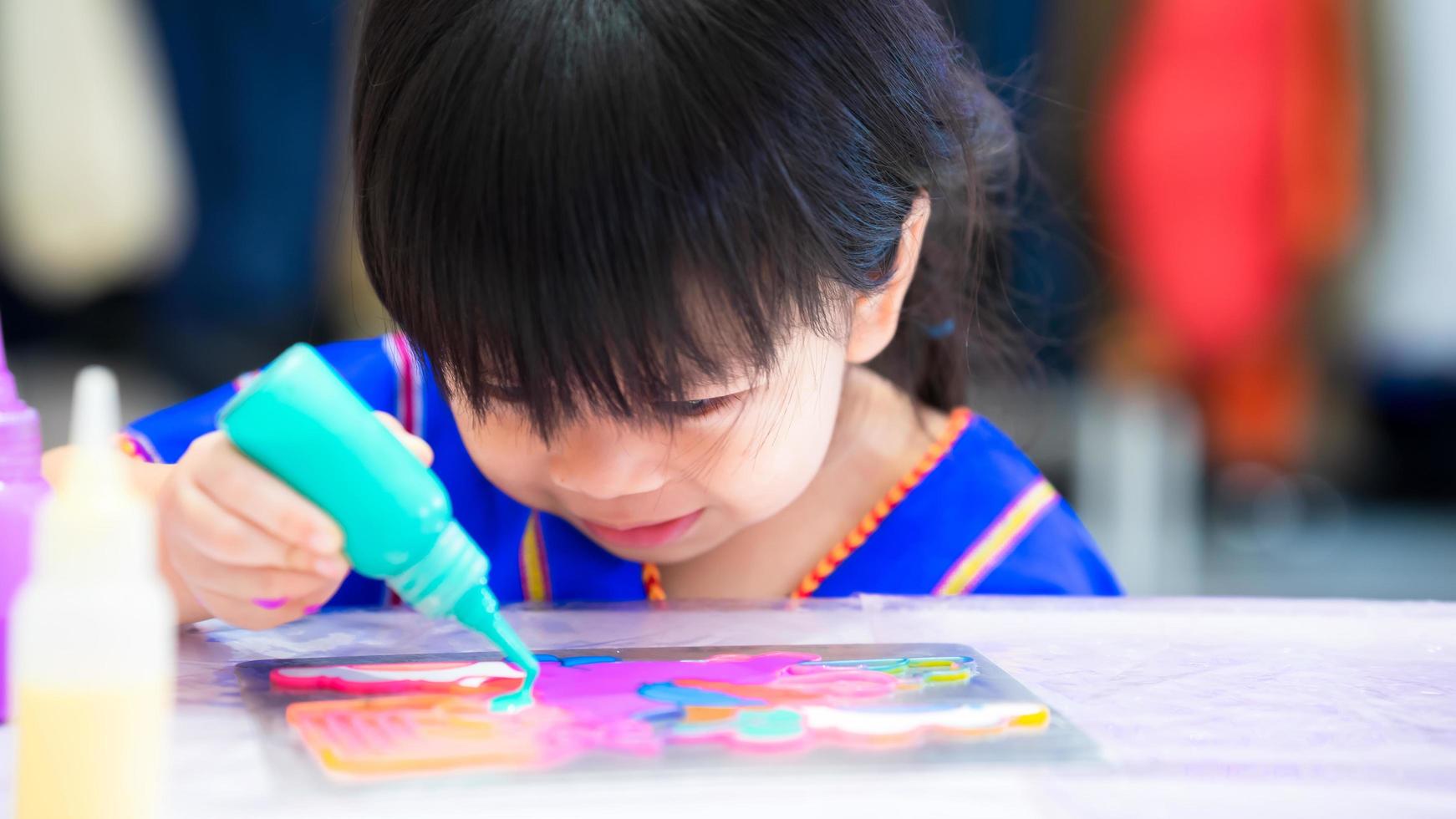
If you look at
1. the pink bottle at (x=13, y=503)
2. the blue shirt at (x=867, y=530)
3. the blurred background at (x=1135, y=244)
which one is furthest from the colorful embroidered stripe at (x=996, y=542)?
the pink bottle at (x=13, y=503)

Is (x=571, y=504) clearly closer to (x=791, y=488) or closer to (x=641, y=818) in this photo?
(x=791, y=488)

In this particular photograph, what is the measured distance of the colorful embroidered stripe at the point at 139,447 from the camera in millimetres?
699

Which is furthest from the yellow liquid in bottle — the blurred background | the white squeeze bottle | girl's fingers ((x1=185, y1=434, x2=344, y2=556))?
the blurred background

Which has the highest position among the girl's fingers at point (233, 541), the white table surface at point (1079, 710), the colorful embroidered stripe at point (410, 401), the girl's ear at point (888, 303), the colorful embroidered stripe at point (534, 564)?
the girl's ear at point (888, 303)

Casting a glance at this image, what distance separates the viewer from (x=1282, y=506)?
5.11 feet

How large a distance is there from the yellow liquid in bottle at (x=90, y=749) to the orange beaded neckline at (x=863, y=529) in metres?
→ 0.43

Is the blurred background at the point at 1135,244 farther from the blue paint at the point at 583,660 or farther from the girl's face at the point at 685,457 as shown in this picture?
the blue paint at the point at 583,660

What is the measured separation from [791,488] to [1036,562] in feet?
0.55

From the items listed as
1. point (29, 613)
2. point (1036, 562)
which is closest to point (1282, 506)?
point (1036, 562)

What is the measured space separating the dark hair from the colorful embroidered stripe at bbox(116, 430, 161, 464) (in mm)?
209

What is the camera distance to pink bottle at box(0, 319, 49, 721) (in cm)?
42

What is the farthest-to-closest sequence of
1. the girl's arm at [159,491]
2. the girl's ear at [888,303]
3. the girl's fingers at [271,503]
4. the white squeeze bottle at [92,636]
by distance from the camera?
the girl's ear at [888,303] → the girl's arm at [159,491] → the girl's fingers at [271,503] → the white squeeze bottle at [92,636]

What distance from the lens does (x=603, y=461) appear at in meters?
0.54

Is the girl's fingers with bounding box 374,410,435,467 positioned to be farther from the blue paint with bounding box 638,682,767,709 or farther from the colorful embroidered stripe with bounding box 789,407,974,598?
the colorful embroidered stripe with bounding box 789,407,974,598
